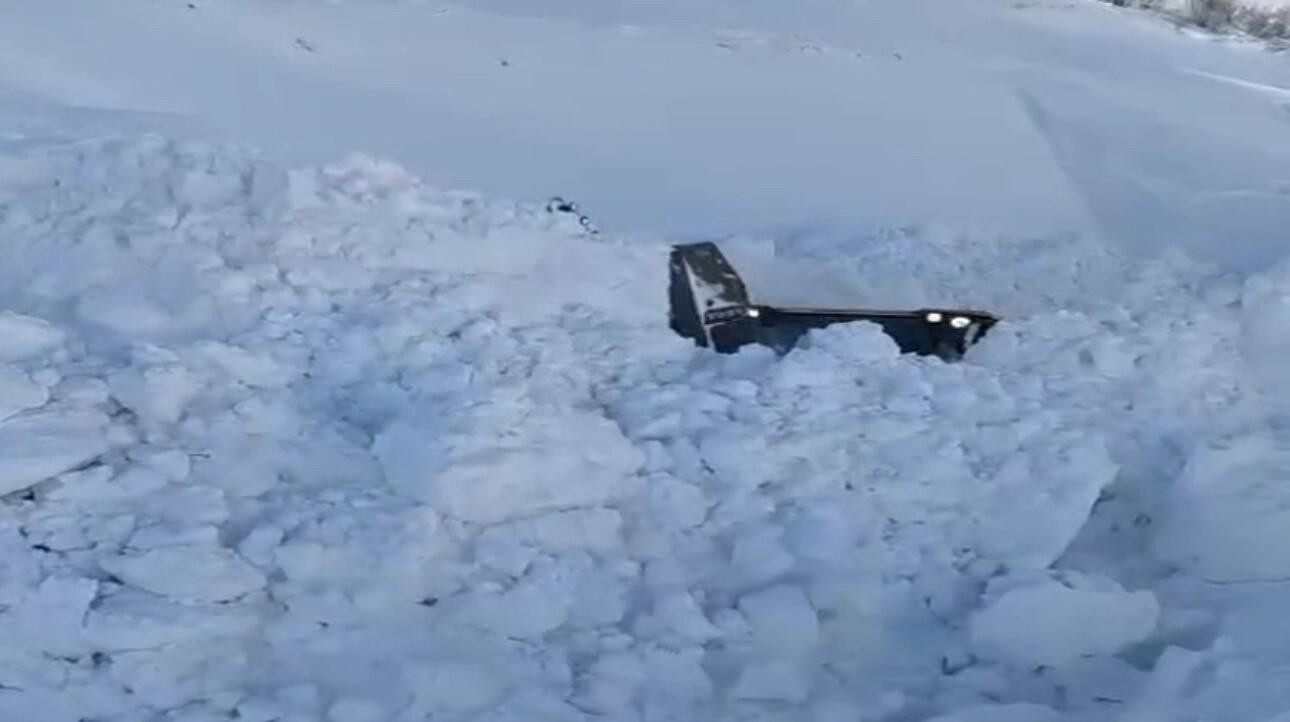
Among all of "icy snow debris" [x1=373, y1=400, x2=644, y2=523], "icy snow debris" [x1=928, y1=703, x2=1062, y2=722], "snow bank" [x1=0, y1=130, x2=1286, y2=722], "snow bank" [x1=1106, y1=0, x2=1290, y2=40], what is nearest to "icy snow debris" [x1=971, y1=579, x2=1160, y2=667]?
"snow bank" [x1=0, y1=130, x2=1286, y2=722]

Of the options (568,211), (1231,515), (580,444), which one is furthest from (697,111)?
(1231,515)

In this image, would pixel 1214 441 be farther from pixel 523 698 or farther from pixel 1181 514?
pixel 523 698

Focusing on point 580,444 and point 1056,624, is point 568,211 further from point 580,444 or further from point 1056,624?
point 1056,624

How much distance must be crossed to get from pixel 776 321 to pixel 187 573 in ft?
6.40

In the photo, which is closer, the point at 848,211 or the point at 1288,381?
the point at 1288,381

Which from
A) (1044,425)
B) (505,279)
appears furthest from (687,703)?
(505,279)

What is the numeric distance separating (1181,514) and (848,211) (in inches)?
91.8

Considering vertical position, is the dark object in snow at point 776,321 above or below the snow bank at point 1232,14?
below

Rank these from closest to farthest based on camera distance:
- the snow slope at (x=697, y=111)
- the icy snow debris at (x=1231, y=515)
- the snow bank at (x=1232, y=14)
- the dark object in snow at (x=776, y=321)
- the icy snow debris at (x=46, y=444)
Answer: the icy snow debris at (x=46, y=444) < the icy snow debris at (x=1231, y=515) < the dark object in snow at (x=776, y=321) < the snow slope at (x=697, y=111) < the snow bank at (x=1232, y=14)

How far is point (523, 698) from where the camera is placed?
3.28m

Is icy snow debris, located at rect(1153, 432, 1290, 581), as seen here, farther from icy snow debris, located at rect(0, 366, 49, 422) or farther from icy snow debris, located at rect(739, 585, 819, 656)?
icy snow debris, located at rect(0, 366, 49, 422)

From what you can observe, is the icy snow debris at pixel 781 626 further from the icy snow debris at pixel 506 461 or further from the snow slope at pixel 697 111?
the snow slope at pixel 697 111

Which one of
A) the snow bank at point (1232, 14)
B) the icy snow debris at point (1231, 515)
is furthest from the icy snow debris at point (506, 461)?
the snow bank at point (1232, 14)

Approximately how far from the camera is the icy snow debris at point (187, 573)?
3.32 metres
